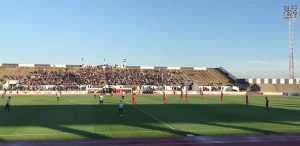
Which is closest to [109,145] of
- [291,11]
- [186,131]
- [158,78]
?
[186,131]

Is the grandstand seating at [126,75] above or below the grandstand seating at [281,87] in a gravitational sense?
above

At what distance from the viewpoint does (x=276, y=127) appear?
98.0 feet

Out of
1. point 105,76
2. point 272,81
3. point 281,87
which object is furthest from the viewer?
point 105,76

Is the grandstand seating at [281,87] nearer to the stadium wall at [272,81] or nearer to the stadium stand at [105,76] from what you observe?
the stadium wall at [272,81]

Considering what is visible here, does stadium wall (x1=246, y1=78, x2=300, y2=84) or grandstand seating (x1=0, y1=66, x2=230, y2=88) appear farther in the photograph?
grandstand seating (x1=0, y1=66, x2=230, y2=88)

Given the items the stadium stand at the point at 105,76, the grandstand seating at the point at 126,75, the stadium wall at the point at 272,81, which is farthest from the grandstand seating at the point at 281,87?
the grandstand seating at the point at 126,75

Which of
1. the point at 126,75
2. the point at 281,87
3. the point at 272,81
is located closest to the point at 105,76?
the point at 126,75

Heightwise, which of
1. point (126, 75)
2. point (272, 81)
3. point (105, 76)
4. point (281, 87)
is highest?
point (126, 75)

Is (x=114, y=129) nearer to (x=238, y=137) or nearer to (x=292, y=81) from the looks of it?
(x=238, y=137)

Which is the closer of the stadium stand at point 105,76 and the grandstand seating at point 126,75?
the stadium stand at point 105,76

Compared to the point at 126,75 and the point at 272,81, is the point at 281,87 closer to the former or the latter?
the point at 272,81

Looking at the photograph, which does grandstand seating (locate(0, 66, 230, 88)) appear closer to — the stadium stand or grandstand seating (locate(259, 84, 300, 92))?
the stadium stand

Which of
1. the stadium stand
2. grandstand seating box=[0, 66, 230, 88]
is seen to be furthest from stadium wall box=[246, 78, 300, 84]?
grandstand seating box=[0, 66, 230, 88]

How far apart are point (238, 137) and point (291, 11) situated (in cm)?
9112
